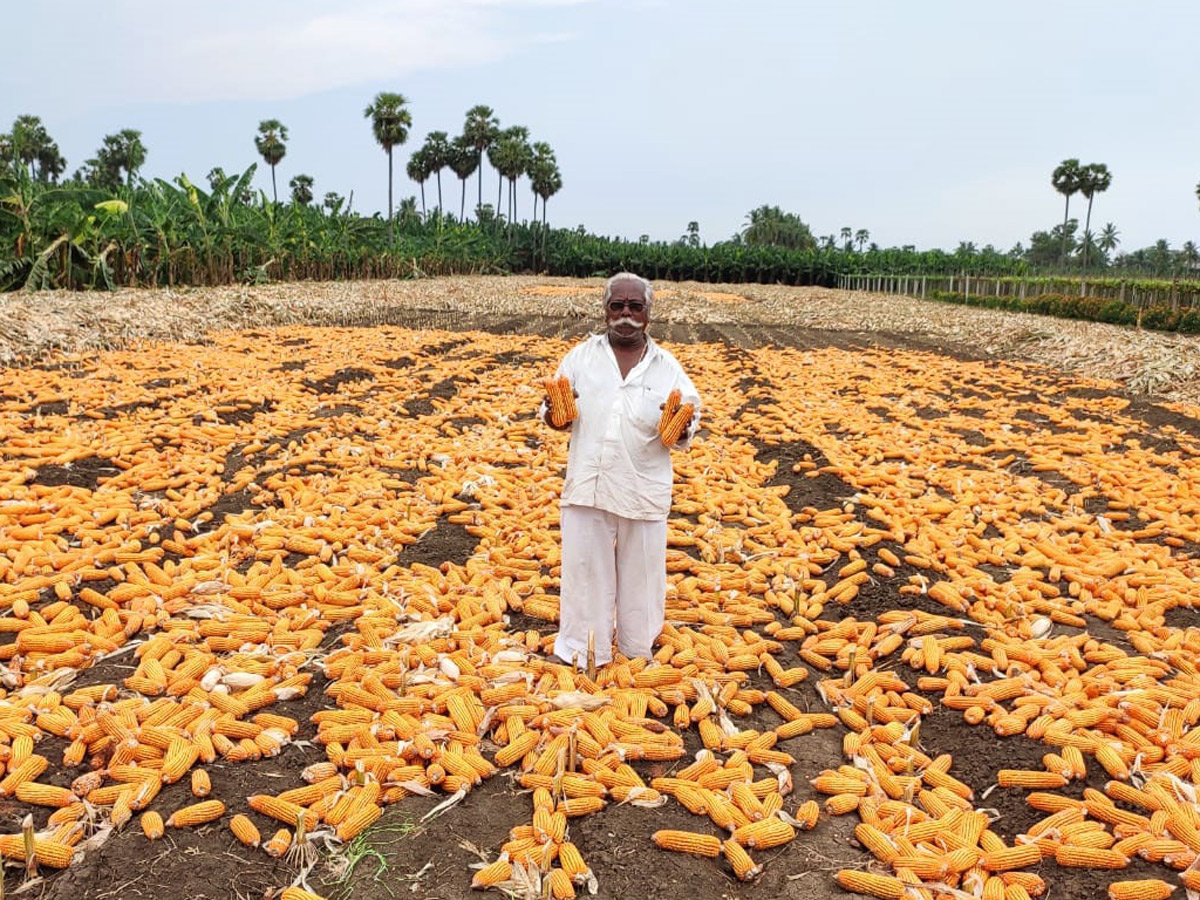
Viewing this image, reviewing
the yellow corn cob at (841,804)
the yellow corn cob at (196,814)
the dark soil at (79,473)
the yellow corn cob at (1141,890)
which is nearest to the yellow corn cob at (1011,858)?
the yellow corn cob at (1141,890)

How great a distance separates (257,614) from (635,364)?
232 centimetres

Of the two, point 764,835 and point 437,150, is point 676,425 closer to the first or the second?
point 764,835

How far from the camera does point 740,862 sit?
248cm

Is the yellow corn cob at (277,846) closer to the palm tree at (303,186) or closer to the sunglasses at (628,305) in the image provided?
the sunglasses at (628,305)

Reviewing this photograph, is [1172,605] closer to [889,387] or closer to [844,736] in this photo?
[844,736]

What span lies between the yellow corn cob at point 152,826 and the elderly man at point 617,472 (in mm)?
1691

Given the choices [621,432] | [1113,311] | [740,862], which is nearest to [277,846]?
[740,862]

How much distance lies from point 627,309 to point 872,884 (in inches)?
86.9

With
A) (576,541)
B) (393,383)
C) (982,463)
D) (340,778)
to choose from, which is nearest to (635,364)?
(576,541)

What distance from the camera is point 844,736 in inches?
128

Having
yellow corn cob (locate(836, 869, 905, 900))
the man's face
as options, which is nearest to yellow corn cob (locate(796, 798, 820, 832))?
yellow corn cob (locate(836, 869, 905, 900))

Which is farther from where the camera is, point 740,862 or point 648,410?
point 648,410

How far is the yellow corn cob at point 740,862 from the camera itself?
2.46 metres

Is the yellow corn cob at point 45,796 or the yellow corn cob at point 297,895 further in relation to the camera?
the yellow corn cob at point 45,796
